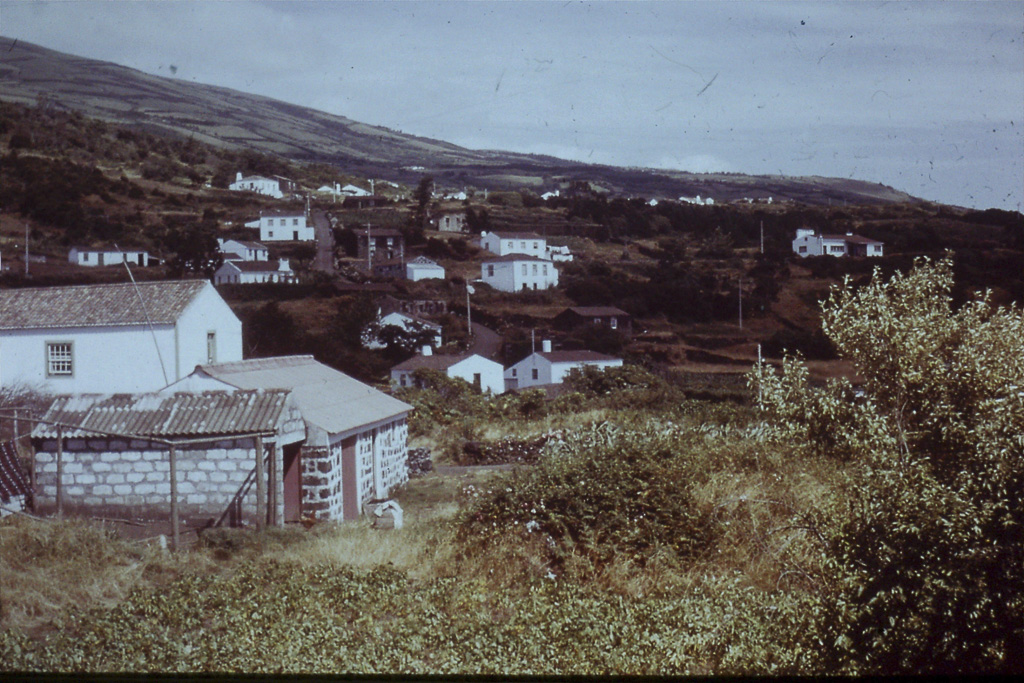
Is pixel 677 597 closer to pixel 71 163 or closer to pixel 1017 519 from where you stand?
pixel 1017 519

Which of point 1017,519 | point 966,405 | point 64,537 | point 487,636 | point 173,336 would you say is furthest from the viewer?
point 173,336

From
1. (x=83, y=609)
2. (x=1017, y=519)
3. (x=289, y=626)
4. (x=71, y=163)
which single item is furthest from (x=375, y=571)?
(x=71, y=163)

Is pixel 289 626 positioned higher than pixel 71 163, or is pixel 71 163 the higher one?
pixel 71 163

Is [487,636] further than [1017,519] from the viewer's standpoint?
Yes

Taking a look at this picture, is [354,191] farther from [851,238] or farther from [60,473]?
[851,238]

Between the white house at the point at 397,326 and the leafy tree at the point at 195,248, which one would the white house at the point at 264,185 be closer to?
the leafy tree at the point at 195,248

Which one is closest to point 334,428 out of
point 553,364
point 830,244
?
point 553,364

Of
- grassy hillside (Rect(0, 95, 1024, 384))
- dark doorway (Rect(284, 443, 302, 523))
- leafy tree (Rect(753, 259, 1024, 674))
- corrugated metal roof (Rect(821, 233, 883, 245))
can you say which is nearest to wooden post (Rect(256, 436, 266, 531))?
dark doorway (Rect(284, 443, 302, 523))
